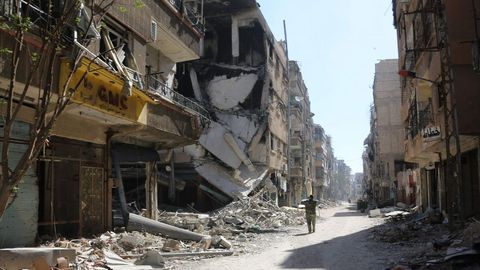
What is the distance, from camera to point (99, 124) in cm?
1512

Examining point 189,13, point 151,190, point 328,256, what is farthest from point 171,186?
point 328,256

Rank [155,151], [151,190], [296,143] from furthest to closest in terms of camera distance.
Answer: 1. [296,143]
2. [151,190]
3. [155,151]

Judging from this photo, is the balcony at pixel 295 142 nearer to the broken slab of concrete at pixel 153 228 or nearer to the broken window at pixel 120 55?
the broken window at pixel 120 55

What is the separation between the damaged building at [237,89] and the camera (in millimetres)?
32406

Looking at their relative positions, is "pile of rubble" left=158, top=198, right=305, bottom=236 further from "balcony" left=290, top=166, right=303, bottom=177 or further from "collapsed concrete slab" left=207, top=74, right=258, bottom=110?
"balcony" left=290, top=166, right=303, bottom=177

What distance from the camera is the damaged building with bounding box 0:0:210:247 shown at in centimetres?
1123

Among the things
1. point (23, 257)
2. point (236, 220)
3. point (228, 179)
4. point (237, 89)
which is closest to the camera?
point (23, 257)

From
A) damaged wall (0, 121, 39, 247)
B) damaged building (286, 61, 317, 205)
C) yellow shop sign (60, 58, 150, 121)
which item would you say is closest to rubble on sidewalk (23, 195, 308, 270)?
damaged wall (0, 121, 39, 247)

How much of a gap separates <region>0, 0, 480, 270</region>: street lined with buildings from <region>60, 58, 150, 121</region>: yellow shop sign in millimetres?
43

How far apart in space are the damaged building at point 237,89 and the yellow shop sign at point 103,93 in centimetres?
1709

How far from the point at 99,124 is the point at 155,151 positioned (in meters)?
4.44

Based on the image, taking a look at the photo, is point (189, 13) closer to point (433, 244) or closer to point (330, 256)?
point (330, 256)

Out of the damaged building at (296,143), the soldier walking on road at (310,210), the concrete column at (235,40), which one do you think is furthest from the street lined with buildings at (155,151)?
the damaged building at (296,143)

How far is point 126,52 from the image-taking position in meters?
16.3
